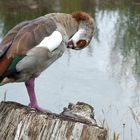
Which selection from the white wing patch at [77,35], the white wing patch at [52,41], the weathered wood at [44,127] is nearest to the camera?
the weathered wood at [44,127]

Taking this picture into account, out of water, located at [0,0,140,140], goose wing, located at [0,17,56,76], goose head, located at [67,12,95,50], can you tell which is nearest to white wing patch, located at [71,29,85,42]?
goose head, located at [67,12,95,50]

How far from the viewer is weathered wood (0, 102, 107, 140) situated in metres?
4.20

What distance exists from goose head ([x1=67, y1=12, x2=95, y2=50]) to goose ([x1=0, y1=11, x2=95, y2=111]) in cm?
5

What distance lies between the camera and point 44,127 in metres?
4.21

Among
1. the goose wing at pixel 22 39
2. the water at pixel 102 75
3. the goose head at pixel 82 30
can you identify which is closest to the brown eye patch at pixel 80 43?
the goose head at pixel 82 30

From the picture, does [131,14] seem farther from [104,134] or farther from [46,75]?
[104,134]

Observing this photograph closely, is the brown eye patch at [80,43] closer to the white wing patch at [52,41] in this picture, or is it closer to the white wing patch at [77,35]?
the white wing patch at [77,35]

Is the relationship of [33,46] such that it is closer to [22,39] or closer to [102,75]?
[22,39]

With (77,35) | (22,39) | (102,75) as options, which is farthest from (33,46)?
(102,75)

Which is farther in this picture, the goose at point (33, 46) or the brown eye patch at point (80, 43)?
the brown eye patch at point (80, 43)

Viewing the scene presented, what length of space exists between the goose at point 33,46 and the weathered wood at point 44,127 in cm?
27

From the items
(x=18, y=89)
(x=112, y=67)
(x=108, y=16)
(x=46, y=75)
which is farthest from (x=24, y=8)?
(x=18, y=89)

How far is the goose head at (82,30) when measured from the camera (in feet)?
16.0

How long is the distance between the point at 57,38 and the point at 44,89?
5.21 metres
